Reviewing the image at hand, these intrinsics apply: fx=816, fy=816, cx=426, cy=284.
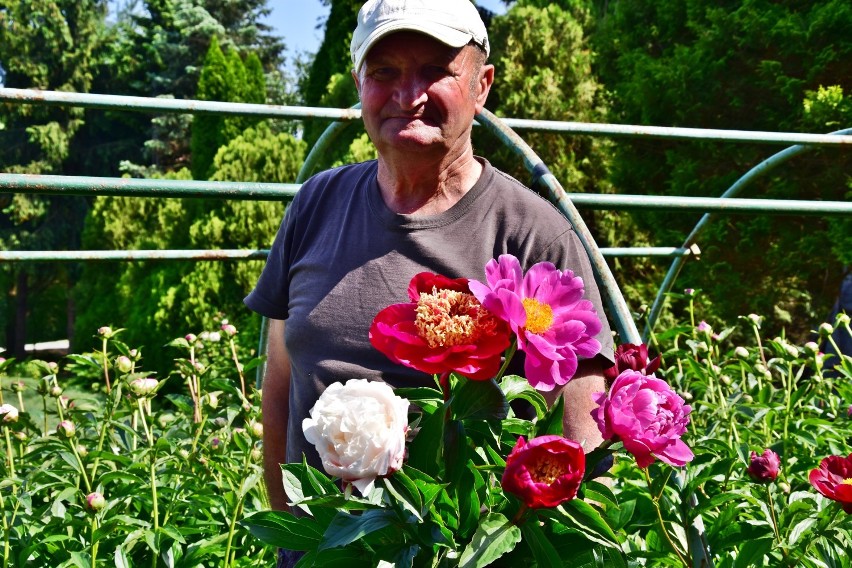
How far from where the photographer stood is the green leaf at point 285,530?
84cm

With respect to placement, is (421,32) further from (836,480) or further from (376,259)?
(836,480)

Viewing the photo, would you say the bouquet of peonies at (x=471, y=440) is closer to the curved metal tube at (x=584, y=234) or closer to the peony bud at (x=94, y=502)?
the curved metal tube at (x=584, y=234)

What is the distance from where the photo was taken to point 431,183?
4.42ft

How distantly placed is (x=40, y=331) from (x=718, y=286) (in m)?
19.7

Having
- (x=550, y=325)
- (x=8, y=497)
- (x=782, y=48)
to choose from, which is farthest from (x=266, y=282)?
→ (x=782, y=48)

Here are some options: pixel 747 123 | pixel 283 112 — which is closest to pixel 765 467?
pixel 283 112

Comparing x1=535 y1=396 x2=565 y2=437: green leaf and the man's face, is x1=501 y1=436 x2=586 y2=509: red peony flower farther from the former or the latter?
the man's face

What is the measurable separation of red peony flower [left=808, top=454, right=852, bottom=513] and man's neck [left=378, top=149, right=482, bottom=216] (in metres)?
0.66

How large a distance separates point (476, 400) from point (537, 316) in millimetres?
95

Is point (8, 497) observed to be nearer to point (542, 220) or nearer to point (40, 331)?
point (542, 220)

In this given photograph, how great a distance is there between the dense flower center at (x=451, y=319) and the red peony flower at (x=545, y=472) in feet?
0.35

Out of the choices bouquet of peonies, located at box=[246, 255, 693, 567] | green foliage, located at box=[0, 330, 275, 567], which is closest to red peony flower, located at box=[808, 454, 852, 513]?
bouquet of peonies, located at box=[246, 255, 693, 567]

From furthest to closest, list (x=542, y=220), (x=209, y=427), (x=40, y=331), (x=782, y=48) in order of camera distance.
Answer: (x=40, y=331) → (x=782, y=48) → (x=209, y=427) → (x=542, y=220)

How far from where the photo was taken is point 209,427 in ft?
7.18
